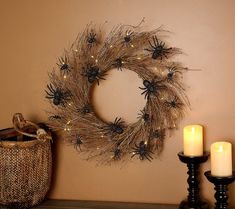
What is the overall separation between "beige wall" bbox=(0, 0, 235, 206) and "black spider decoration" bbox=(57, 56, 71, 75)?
4 cm

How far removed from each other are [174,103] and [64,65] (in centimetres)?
48

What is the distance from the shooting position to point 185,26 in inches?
56.0

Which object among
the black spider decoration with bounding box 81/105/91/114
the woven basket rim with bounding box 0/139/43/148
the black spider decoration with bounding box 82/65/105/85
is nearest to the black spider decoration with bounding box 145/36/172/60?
the black spider decoration with bounding box 82/65/105/85

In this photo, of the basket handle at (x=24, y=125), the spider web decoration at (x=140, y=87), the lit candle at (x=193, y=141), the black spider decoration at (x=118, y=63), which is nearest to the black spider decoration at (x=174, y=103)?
the spider web decoration at (x=140, y=87)

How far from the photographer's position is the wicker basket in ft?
4.51

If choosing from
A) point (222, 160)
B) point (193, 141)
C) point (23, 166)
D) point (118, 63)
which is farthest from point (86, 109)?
point (222, 160)

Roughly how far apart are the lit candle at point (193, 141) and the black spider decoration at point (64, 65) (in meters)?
0.54

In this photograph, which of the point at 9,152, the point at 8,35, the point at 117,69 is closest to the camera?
the point at 9,152

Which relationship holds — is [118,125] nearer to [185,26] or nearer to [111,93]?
[111,93]

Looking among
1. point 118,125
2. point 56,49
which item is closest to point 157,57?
point 118,125

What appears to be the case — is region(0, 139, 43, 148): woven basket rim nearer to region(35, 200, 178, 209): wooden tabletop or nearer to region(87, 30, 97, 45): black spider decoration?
region(35, 200, 178, 209): wooden tabletop

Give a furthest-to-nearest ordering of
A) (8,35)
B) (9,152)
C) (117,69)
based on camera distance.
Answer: (8,35)
(117,69)
(9,152)

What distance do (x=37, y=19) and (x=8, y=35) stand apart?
16cm

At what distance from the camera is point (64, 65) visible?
4.96 feet
